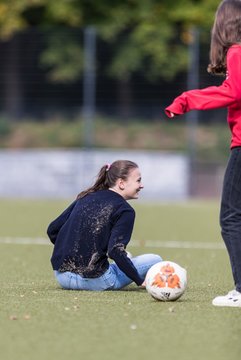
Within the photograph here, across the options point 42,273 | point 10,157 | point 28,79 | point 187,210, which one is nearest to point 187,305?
point 42,273

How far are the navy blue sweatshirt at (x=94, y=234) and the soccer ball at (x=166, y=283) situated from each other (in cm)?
33

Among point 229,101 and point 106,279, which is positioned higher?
point 229,101

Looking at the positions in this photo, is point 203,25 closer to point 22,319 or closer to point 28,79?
point 28,79

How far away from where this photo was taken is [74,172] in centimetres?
2536

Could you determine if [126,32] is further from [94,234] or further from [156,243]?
[94,234]

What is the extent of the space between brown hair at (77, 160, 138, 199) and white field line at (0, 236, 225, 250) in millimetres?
5061

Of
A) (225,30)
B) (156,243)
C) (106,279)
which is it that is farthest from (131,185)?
(156,243)

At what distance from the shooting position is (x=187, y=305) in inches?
284

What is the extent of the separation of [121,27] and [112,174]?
2068cm

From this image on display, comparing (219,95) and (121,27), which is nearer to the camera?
(219,95)

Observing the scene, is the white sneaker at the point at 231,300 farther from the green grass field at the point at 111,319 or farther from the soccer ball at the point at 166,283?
the soccer ball at the point at 166,283

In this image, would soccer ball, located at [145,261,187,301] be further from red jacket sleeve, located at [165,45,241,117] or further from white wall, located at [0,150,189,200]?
white wall, located at [0,150,189,200]

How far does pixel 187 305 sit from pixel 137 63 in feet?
70.1

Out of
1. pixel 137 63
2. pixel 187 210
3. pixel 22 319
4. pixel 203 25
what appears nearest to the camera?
pixel 22 319
